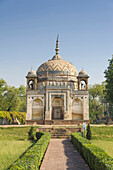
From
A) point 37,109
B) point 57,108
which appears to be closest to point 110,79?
point 57,108

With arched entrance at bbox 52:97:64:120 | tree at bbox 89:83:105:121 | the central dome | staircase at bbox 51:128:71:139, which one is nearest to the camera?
staircase at bbox 51:128:71:139

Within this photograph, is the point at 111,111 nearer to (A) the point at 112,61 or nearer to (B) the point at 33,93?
(A) the point at 112,61

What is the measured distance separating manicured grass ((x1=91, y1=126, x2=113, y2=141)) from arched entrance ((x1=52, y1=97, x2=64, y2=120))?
968 cm

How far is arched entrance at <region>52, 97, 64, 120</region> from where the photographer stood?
31.5 m

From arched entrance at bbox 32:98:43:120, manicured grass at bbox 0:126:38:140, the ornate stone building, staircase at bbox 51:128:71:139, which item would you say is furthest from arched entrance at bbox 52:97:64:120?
staircase at bbox 51:128:71:139

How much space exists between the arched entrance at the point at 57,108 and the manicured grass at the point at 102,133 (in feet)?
31.7

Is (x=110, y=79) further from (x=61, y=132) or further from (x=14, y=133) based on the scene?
(x=14, y=133)

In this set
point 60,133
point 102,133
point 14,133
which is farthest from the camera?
point 102,133

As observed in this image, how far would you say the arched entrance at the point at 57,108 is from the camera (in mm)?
31498

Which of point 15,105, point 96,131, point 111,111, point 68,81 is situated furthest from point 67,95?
point 111,111

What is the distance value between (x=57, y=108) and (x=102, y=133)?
11.9 meters

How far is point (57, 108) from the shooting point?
32.0 meters

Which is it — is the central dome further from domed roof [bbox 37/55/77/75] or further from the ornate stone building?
the ornate stone building

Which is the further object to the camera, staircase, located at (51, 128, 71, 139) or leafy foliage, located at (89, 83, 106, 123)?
leafy foliage, located at (89, 83, 106, 123)
